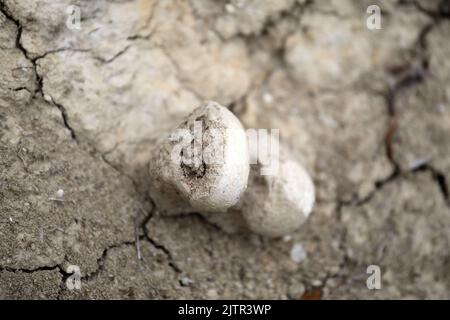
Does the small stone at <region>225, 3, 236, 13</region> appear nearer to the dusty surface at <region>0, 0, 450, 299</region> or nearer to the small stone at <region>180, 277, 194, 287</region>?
the dusty surface at <region>0, 0, 450, 299</region>

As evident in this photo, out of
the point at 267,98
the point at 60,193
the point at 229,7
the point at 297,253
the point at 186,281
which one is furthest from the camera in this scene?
the point at 267,98

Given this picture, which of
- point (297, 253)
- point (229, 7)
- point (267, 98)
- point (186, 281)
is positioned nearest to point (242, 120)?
point (267, 98)

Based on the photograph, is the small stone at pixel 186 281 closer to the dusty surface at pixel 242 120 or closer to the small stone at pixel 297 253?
the dusty surface at pixel 242 120

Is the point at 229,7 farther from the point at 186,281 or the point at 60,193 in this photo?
the point at 186,281

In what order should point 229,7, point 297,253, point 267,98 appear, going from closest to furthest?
1. point 297,253
2. point 229,7
3. point 267,98

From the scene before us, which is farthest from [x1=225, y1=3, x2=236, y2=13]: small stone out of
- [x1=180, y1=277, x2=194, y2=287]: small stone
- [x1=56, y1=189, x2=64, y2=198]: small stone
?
[x1=180, y1=277, x2=194, y2=287]: small stone

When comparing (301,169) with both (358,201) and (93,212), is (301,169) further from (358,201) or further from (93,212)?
(93,212)

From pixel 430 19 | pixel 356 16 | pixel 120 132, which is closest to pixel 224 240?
pixel 120 132

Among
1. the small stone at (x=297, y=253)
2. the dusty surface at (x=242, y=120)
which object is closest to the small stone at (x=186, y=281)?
the dusty surface at (x=242, y=120)

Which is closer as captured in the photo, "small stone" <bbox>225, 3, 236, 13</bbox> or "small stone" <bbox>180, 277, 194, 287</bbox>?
"small stone" <bbox>180, 277, 194, 287</bbox>
